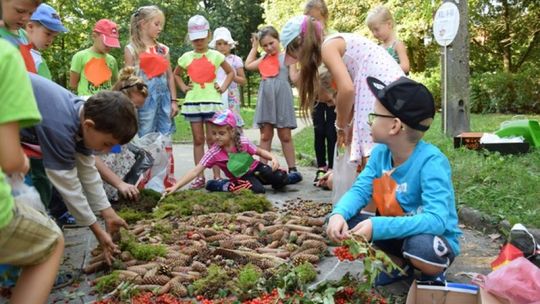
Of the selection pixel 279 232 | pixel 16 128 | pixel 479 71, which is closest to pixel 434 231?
pixel 279 232

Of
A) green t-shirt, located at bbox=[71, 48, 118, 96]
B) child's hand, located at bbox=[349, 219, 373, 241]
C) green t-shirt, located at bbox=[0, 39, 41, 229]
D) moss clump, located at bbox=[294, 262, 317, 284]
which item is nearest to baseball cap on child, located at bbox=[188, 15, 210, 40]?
green t-shirt, located at bbox=[71, 48, 118, 96]

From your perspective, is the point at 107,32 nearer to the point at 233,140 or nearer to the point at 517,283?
the point at 233,140

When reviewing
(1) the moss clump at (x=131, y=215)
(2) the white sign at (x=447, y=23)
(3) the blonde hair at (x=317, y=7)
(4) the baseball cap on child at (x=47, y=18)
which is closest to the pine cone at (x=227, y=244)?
(1) the moss clump at (x=131, y=215)

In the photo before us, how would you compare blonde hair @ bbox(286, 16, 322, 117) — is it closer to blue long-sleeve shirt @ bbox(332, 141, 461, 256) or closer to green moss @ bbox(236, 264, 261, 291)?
blue long-sleeve shirt @ bbox(332, 141, 461, 256)

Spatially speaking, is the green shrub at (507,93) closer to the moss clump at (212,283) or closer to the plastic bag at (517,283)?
the plastic bag at (517,283)

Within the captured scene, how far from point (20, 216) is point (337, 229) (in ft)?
4.57

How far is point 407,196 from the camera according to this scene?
9.19 feet

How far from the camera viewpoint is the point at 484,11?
18.6 m

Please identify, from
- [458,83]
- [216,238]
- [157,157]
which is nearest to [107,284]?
[216,238]

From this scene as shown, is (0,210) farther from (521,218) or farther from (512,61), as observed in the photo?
(512,61)

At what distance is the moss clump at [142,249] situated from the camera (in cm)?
328

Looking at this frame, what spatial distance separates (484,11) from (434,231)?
1797 centimetres

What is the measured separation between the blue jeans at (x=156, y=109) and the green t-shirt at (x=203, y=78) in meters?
0.31

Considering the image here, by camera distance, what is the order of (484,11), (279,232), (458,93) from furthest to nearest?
1. (484,11)
2. (458,93)
3. (279,232)
